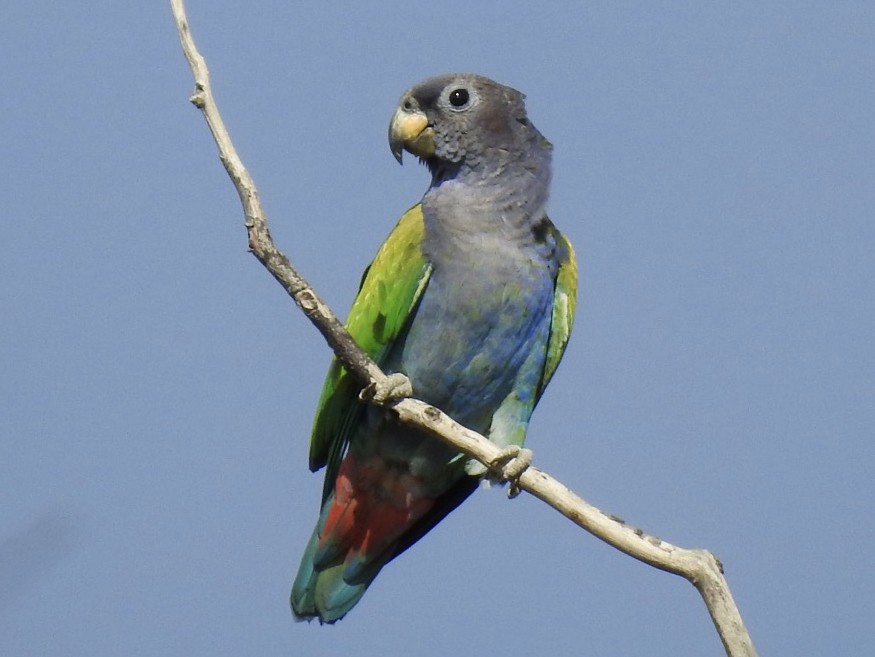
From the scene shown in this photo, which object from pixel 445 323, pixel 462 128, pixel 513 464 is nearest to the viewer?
pixel 513 464

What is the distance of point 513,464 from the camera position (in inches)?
149

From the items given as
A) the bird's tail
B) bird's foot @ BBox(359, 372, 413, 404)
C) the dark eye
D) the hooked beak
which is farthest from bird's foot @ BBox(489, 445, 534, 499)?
the dark eye

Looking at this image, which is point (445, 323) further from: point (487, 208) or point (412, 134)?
point (412, 134)

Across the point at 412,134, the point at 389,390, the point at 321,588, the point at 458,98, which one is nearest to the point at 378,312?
the point at 389,390

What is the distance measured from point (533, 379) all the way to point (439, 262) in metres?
0.53

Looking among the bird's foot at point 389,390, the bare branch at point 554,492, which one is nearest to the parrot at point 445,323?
the bird's foot at point 389,390

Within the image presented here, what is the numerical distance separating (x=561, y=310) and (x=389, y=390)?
0.79 meters

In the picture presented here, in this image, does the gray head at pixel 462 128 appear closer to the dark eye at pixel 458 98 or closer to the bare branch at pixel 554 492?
the dark eye at pixel 458 98

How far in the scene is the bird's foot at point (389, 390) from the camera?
360cm

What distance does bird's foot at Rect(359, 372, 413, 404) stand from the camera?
3602 mm

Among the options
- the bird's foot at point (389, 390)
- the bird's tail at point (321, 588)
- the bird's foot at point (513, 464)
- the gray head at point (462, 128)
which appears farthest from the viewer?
the bird's tail at point (321, 588)

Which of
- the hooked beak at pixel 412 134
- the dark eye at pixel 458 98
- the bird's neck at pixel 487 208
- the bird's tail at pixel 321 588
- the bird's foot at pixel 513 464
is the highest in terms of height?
the dark eye at pixel 458 98

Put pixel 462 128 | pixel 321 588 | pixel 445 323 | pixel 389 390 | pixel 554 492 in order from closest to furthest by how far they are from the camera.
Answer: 1. pixel 554 492
2. pixel 389 390
3. pixel 445 323
4. pixel 462 128
5. pixel 321 588

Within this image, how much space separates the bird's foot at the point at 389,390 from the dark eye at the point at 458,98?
0.97 metres
